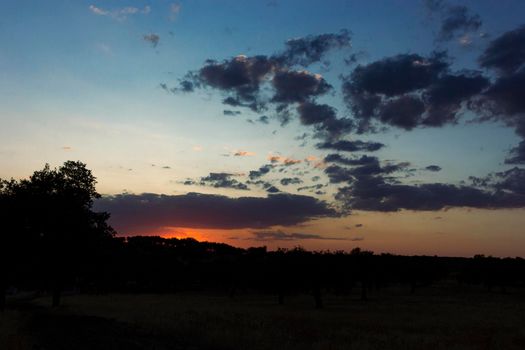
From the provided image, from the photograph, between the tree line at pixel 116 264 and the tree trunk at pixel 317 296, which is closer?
the tree line at pixel 116 264

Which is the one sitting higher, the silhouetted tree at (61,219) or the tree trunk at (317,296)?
the silhouetted tree at (61,219)

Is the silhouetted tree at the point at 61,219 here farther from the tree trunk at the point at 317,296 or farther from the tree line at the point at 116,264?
the tree trunk at the point at 317,296

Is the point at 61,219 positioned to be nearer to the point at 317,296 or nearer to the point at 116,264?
the point at 317,296

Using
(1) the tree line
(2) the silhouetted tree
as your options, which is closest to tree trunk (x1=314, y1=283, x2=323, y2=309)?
(1) the tree line

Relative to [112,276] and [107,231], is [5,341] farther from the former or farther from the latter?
[112,276]

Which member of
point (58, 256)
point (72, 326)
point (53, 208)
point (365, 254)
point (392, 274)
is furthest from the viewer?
point (392, 274)

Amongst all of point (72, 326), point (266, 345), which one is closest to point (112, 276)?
point (72, 326)

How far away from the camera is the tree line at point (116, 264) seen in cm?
5000

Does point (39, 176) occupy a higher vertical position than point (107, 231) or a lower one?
higher

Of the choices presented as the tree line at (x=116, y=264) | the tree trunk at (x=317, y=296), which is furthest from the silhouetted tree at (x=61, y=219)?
the tree trunk at (x=317, y=296)

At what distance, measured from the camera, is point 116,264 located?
137875 millimetres

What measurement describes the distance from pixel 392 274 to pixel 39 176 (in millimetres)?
101717

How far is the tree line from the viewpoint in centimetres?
5000

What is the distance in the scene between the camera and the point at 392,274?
433ft
